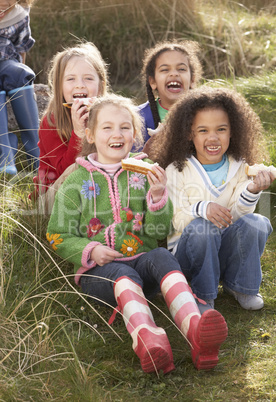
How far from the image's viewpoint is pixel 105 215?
2973 mm

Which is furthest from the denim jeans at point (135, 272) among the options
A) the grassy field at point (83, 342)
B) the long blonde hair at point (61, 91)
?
the long blonde hair at point (61, 91)

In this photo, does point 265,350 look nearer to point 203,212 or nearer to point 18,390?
point 203,212

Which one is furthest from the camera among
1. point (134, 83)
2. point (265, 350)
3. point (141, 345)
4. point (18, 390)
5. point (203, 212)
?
point (134, 83)

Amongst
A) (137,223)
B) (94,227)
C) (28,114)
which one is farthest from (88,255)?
(28,114)

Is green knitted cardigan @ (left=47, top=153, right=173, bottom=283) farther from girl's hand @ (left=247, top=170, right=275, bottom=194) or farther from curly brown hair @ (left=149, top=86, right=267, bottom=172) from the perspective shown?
girl's hand @ (left=247, top=170, right=275, bottom=194)

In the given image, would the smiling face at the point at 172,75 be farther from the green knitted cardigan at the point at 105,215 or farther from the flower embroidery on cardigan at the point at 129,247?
the flower embroidery on cardigan at the point at 129,247

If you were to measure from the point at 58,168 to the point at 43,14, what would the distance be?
3.92 m

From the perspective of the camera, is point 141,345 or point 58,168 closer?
point 141,345

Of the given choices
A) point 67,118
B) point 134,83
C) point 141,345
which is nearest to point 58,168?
point 67,118

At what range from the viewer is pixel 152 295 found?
3.00 metres

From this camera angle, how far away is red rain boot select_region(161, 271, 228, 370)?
2.31m

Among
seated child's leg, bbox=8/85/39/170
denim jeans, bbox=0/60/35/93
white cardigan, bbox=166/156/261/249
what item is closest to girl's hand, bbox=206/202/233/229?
white cardigan, bbox=166/156/261/249

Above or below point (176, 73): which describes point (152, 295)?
below

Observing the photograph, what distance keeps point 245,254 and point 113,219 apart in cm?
69
